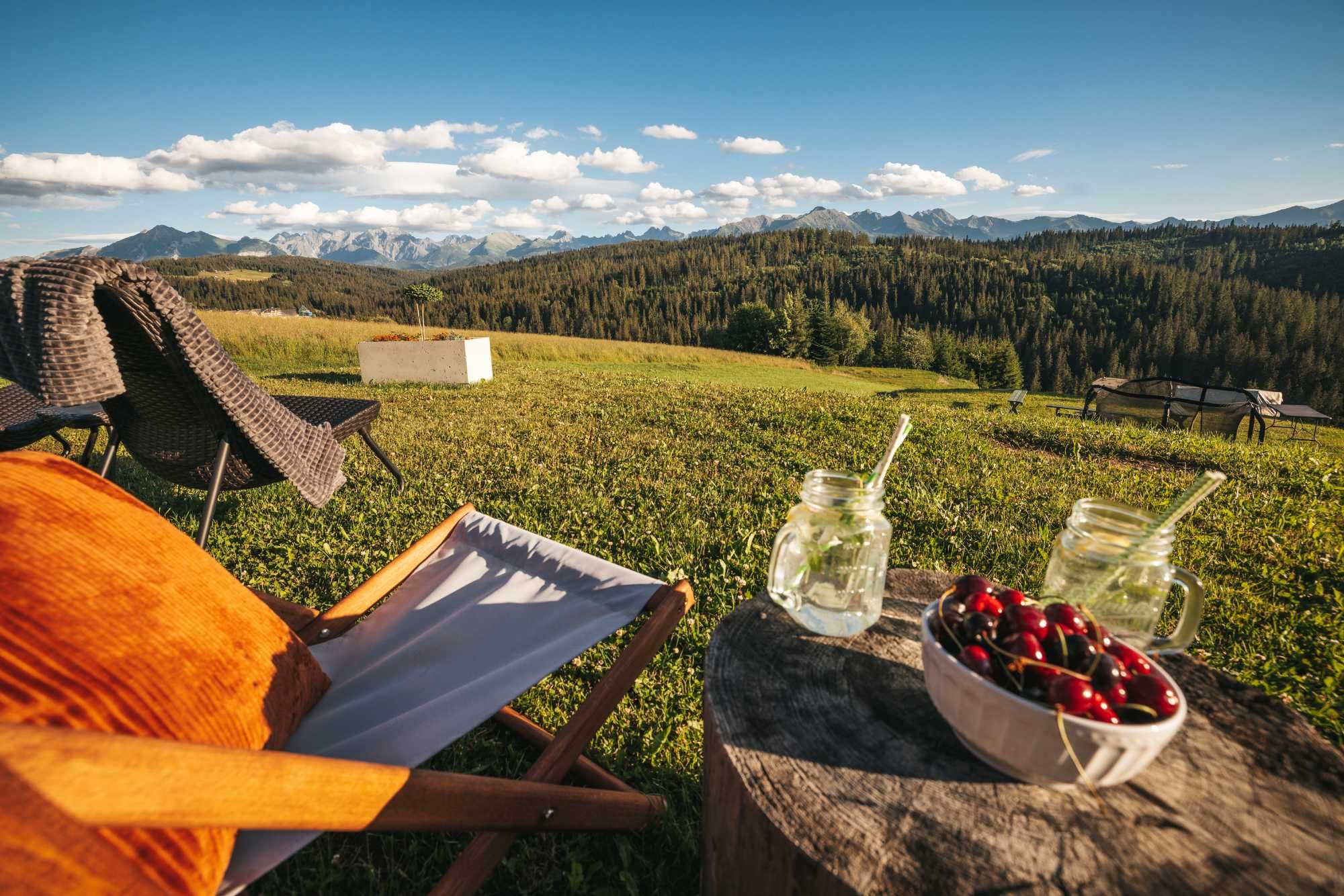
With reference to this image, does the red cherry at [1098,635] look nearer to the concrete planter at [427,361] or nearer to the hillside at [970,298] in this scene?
the concrete planter at [427,361]

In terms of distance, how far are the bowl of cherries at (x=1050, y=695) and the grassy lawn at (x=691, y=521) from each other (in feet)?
3.65

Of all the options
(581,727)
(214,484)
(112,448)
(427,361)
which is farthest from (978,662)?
(427,361)

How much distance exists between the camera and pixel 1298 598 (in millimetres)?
3529

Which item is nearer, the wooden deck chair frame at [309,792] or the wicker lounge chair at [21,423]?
the wooden deck chair frame at [309,792]

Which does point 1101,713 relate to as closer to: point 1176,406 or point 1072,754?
point 1072,754

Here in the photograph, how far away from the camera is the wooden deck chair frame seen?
0.68 m

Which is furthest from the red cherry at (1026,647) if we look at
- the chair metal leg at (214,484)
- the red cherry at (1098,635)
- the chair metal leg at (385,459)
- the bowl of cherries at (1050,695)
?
the chair metal leg at (385,459)

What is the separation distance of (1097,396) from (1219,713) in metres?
11.1

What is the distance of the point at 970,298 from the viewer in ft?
342

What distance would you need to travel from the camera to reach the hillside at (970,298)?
8194 centimetres

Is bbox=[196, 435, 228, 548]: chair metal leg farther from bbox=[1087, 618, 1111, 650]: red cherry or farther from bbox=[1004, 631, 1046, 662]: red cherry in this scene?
bbox=[1087, 618, 1111, 650]: red cherry

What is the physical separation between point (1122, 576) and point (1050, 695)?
1.83ft

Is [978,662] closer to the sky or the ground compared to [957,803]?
closer to the sky

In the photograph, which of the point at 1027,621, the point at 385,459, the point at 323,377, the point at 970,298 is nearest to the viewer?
the point at 1027,621
